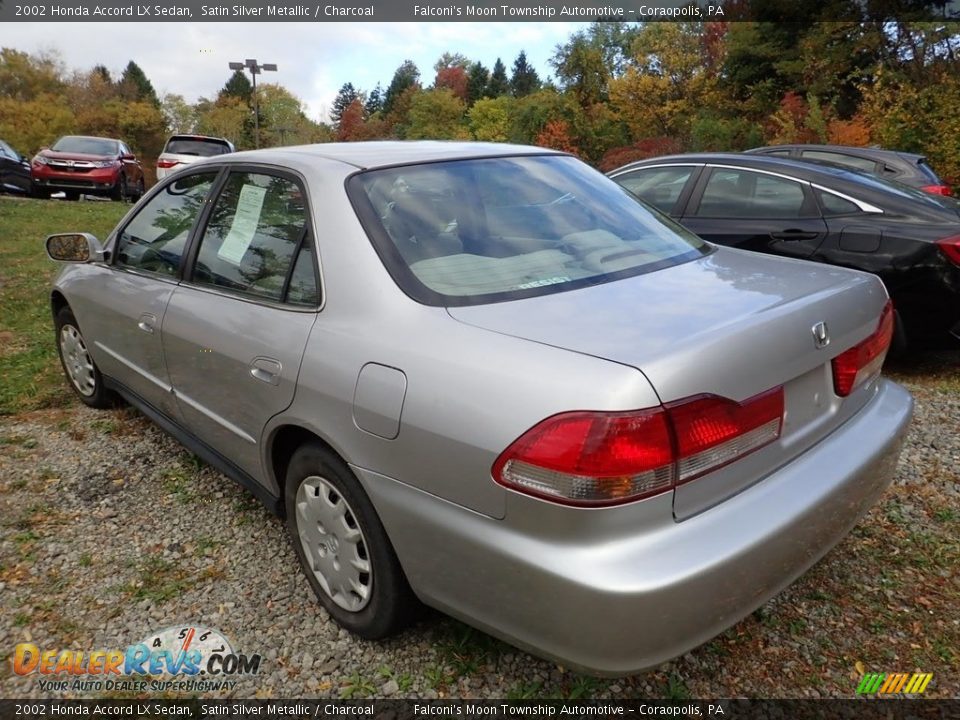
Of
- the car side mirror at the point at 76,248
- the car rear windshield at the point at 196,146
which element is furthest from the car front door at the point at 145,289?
the car rear windshield at the point at 196,146

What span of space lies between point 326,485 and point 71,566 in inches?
52.0

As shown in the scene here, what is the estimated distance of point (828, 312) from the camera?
6.88ft

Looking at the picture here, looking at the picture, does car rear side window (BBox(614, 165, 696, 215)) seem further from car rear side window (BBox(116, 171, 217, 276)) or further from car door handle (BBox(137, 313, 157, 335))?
car door handle (BBox(137, 313, 157, 335))

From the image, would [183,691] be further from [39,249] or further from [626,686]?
[39,249]

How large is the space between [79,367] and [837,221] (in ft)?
16.3

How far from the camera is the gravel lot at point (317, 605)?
2215 mm

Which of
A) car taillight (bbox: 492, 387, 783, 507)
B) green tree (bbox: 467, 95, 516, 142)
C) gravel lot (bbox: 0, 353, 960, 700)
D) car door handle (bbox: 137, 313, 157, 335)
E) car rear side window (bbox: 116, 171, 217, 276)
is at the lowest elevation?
gravel lot (bbox: 0, 353, 960, 700)

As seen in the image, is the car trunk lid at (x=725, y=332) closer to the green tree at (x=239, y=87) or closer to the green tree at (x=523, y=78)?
the green tree at (x=523, y=78)

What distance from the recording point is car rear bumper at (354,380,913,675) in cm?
164

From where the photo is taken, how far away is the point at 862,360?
2.29 meters

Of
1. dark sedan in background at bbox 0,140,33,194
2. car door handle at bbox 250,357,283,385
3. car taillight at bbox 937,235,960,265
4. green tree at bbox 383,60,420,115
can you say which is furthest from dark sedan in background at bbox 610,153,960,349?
green tree at bbox 383,60,420,115

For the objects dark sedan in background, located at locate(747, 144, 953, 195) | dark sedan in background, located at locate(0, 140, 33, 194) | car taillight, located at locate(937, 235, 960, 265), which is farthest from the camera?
dark sedan in background, located at locate(0, 140, 33, 194)

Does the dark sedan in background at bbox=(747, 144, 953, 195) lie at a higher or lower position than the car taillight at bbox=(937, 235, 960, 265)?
higher

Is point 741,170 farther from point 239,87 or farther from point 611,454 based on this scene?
point 239,87
